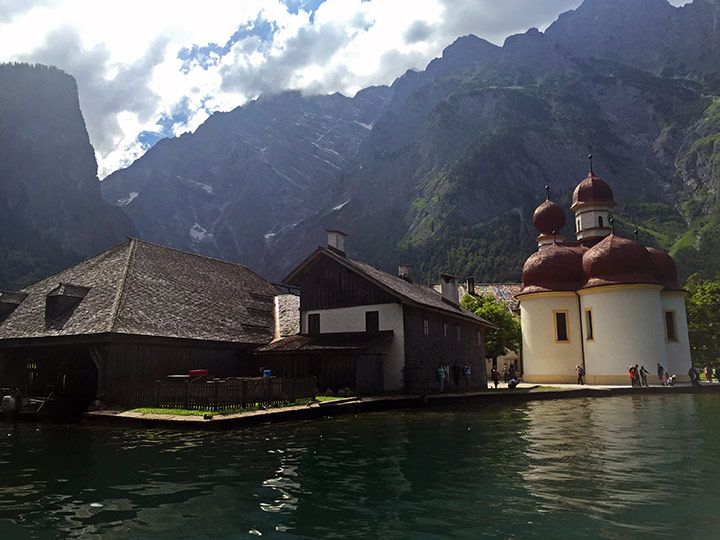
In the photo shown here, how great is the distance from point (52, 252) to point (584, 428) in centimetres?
16918

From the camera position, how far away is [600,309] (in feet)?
142

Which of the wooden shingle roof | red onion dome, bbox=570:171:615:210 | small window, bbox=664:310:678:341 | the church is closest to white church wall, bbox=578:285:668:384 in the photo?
the church

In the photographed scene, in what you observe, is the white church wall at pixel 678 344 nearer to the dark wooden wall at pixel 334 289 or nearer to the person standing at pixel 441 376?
the person standing at pixel 441 376

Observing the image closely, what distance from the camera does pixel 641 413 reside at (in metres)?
24.1

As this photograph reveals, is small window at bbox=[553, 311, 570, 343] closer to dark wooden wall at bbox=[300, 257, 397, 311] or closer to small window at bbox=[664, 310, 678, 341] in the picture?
small window at bbox=[664, 310, 678, 341]

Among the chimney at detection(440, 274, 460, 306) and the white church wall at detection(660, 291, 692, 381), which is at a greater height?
the chimney at detection(440, 274, 460, 306)

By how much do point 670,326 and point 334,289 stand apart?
93.7 ft

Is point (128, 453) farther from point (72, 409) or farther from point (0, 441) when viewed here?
point (72, 409)

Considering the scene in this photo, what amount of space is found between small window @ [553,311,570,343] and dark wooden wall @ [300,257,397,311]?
20385mm

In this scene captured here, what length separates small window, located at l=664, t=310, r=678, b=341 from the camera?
147ft

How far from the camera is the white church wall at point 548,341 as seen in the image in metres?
45.9

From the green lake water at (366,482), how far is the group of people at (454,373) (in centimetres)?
1529

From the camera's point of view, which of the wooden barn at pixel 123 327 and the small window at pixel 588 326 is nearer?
the wooden barn at pixel 123 327

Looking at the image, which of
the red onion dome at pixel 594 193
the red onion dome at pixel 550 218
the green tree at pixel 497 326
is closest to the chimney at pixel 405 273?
the green tree at pixel 497 326
